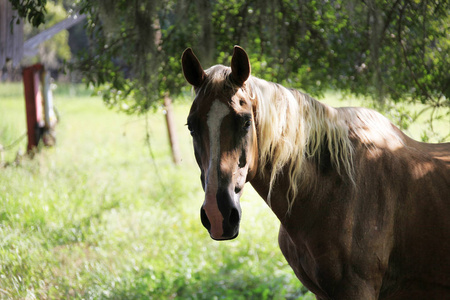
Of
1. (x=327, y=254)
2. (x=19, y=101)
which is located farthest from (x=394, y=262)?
(x=19, y=101)

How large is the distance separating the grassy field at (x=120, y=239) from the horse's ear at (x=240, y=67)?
232 centimetres

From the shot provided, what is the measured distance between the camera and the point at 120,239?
543 centimetres

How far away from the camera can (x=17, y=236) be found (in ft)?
13.1

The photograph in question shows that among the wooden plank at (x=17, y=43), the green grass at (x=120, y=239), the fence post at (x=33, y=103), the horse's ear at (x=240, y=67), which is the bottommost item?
the green grass at (x=120, y=239)

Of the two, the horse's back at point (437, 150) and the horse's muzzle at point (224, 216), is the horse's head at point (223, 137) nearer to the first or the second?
the horse's muzzle at point (224, 216)

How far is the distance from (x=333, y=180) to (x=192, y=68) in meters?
0.88

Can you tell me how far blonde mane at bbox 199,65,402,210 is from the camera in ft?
7.12

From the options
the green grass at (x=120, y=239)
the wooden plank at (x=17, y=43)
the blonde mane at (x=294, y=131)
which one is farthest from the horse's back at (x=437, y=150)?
the wooden plank at (x=17, y=43)

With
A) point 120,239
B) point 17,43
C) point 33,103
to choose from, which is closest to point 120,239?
point 120,239

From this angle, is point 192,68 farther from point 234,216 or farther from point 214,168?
point 234,216

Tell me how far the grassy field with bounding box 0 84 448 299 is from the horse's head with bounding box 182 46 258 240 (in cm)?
213

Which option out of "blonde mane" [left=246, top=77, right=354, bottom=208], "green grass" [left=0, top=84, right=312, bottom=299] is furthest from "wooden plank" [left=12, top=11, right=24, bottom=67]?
"blonde mane" [left=246, top=77, right=354, bottom=208]

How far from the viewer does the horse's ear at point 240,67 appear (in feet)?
6.75

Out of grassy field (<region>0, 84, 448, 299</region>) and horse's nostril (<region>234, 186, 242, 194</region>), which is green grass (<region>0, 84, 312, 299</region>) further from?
horse's nostril (<region>234, 186, 242, 194</region>)
